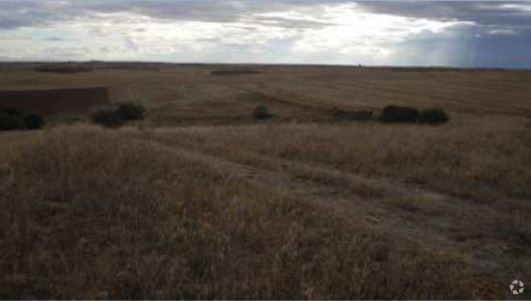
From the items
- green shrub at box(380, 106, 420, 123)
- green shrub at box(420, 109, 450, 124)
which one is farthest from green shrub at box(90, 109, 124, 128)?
green shrub at box(420, 109, 450, 124)

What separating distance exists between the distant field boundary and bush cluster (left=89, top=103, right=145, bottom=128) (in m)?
4.67

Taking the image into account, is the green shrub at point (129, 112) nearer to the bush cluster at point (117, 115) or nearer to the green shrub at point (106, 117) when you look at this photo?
the bush cluster at point (117, 115)

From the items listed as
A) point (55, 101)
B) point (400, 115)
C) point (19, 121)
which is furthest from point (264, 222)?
point (55, 101)

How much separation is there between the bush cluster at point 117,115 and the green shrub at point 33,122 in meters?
2.65

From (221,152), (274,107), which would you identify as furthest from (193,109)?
(221,152)

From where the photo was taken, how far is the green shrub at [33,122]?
3306 cm

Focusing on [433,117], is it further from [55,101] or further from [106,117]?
[55,101]

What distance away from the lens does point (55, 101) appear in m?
46.7

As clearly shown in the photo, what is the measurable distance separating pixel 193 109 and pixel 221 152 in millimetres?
30729

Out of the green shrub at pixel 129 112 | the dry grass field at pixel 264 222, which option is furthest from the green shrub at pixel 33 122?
the dry grass field at pixel 264 222

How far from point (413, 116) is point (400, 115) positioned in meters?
0.69

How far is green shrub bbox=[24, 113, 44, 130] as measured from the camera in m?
33.1

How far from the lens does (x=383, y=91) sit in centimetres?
6006

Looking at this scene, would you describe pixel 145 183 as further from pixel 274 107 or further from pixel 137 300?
pixel 274 107
